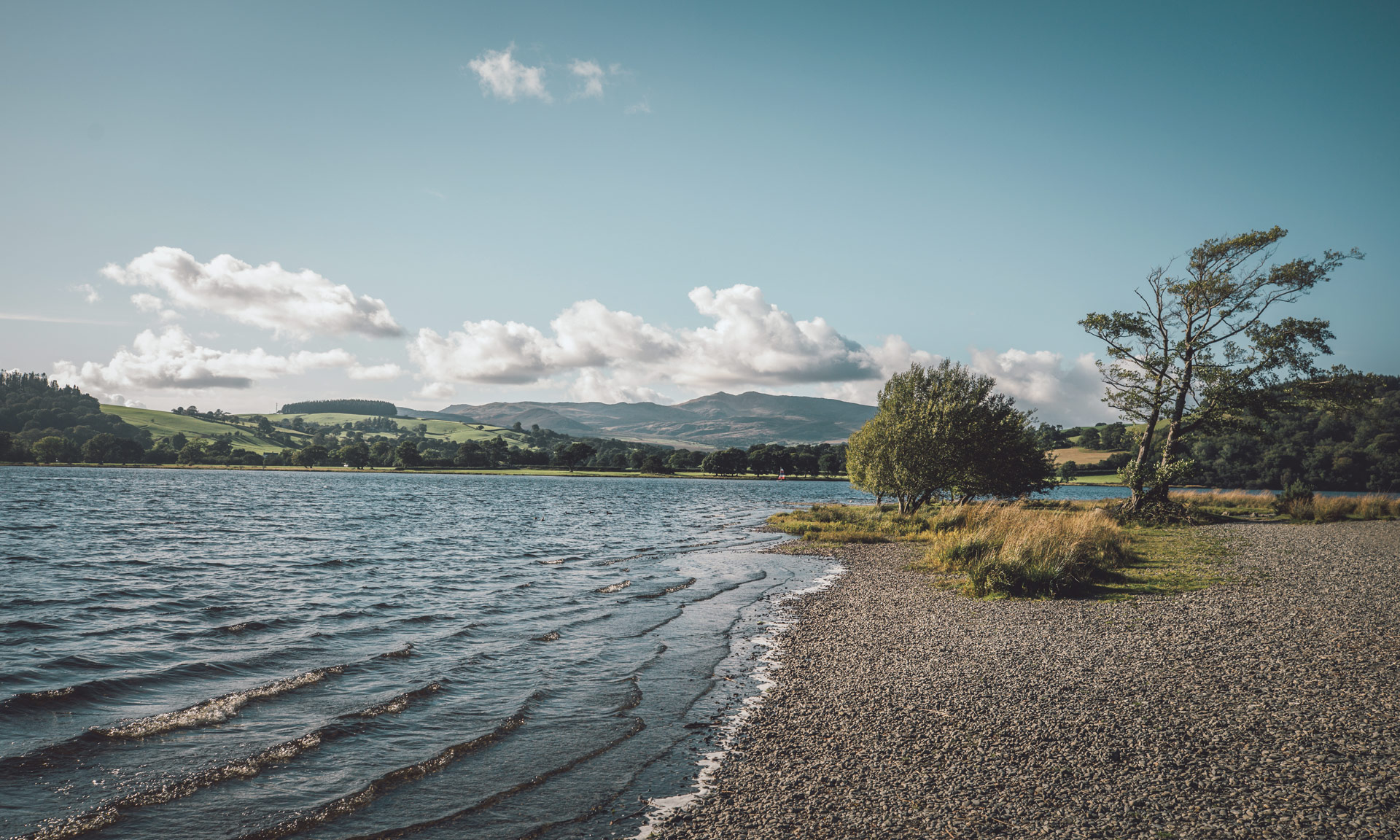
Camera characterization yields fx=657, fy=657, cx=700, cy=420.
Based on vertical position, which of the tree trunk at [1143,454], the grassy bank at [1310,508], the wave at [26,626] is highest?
the tree trunk at [1143,454]

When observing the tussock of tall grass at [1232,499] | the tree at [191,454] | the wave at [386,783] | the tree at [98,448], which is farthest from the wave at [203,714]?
the tree at [98,448]

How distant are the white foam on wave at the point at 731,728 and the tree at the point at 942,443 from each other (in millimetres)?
26215

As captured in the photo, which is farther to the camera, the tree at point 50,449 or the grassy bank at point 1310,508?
the tree at point 50,449

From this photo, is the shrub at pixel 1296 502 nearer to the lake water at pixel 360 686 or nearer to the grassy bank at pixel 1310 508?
the grassy bank at pixel 1310 508

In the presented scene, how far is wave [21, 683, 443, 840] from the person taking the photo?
7.92 metres

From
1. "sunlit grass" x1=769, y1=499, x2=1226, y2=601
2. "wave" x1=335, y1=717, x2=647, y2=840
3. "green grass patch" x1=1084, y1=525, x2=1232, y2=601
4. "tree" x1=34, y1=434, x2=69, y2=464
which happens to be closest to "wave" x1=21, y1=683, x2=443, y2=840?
"wave" x1=335, y1=717, x2=647, y2=840

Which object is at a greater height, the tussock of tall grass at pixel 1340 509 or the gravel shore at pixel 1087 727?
the tussock of tall grass at pixel 1340 509

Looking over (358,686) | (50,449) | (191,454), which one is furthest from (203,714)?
(50,449)

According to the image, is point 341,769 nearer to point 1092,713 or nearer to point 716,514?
point 1092,713

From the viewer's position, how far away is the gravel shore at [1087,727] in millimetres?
7219

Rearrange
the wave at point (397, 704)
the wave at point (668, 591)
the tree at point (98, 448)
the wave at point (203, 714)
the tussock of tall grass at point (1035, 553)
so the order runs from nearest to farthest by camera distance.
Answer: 1. the wave at point (203, 714)
2. the wave at point (397, 704)
3. the tussock of tall grass at point (1035, 553)
4. the wave at point (668, 591)
5. the tree at point (98, 448)

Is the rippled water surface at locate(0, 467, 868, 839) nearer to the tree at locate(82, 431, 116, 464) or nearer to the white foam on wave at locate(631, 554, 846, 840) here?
the white foam on wave at locate(631, 554, 846, 840)

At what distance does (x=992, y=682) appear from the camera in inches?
472

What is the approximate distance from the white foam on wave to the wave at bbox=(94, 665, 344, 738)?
849cm
